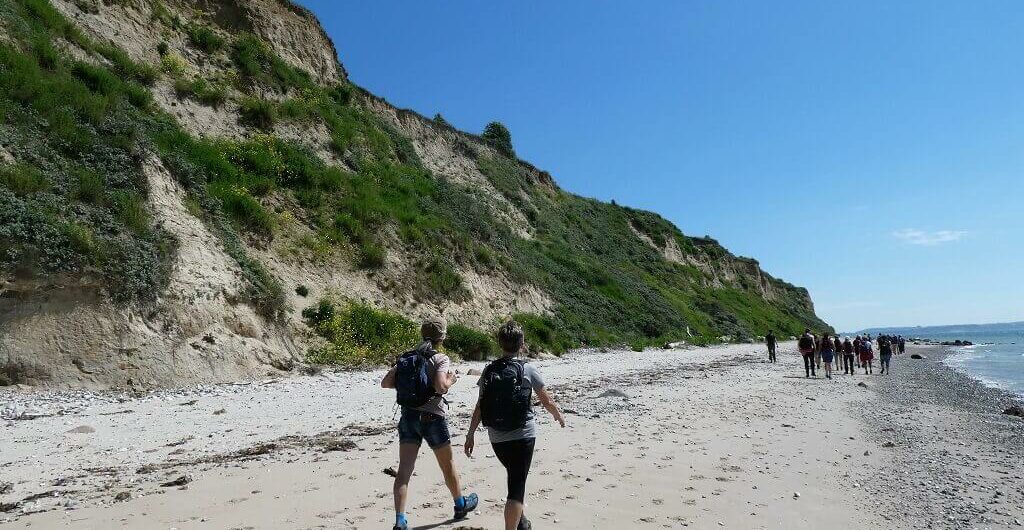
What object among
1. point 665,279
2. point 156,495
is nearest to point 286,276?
point 156,495

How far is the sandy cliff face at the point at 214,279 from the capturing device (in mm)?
11203

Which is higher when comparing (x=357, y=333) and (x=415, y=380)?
(x=357, y=333)

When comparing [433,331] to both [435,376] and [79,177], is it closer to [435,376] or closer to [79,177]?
[435,376]

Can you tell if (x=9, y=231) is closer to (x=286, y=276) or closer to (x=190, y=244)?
(x=190, y=244)

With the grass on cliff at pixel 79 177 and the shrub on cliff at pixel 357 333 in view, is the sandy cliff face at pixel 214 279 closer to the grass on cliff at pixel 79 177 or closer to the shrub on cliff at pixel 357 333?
the grass on cliff at pixel 79 177

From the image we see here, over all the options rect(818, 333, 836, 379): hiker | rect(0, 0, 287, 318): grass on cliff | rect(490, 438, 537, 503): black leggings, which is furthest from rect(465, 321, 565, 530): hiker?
rect(818, 333, 836, 379): hiker

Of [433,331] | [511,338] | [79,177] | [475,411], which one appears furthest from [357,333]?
[511,338]

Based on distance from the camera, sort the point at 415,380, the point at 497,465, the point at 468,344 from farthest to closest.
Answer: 1. the point at 468,344
2. the point at 497,465
3. the point at 415,380

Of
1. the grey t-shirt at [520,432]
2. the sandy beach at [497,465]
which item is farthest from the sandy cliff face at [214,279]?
the grey t-shirt at [520,432]

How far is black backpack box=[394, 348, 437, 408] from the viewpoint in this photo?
14.9 feet

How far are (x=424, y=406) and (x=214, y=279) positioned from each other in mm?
12064

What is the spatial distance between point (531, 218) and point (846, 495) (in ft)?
122

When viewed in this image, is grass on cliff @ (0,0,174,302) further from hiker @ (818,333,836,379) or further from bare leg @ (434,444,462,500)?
hiker @ (818,333,836,379)

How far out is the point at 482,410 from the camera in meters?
4.16
